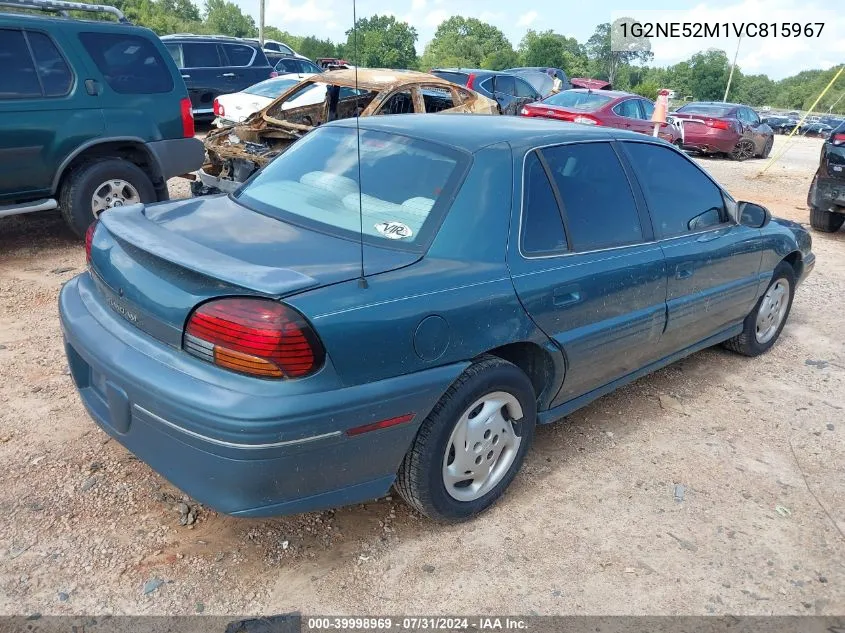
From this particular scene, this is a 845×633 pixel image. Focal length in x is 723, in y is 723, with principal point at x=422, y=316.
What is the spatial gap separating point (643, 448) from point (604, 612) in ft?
4.31

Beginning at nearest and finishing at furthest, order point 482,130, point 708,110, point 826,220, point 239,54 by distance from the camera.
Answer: point 482,130
point 826,220
point 239,54
point 708,110

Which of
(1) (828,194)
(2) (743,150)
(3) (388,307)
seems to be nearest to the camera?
(3) (388,307)

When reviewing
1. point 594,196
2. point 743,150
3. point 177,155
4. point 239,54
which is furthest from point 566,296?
point 743,150

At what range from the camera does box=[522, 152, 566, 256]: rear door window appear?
3047 mm

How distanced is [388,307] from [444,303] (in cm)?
25

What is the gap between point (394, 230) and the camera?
291 cm

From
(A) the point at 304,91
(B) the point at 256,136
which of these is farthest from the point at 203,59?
(B) the point at 256,136

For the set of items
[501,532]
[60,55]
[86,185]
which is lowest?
[501,532]

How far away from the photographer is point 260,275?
2389mm

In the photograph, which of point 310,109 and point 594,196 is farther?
point 310,109

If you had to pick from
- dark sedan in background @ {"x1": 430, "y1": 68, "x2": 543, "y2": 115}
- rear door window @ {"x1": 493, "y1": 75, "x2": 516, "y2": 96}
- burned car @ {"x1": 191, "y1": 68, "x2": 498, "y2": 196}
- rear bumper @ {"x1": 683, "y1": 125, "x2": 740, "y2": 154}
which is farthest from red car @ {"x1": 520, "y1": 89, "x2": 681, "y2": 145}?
burned car @ {"x1": 191, "y1": 68, "x2": 498, "y2": 196}

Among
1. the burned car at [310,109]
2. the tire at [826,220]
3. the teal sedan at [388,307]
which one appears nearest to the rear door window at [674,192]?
the teal sedan at [388,307]

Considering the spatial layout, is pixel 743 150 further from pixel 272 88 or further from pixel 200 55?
pixel 200 55

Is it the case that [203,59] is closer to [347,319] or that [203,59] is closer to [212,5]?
[347,319]
